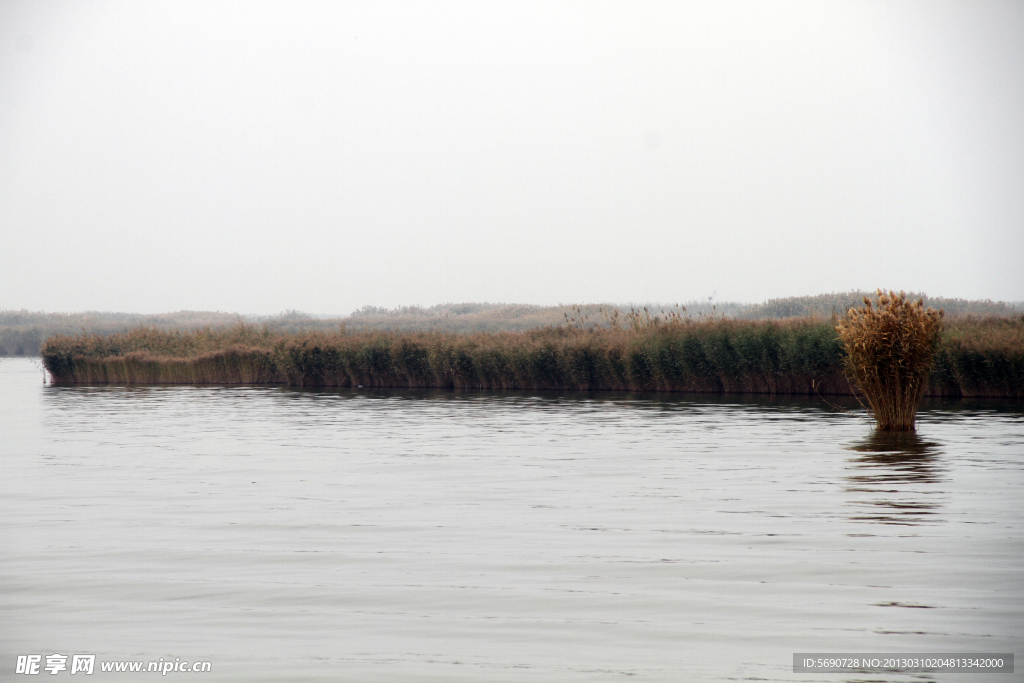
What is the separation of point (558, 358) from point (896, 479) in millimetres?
16981

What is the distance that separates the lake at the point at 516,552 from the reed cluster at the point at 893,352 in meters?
0.54

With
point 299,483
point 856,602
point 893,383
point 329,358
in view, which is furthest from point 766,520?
point 329,358

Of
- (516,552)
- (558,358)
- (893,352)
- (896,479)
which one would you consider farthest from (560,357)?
(516,552)

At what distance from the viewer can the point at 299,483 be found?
11.8 metres

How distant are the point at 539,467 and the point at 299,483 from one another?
2.96 meters

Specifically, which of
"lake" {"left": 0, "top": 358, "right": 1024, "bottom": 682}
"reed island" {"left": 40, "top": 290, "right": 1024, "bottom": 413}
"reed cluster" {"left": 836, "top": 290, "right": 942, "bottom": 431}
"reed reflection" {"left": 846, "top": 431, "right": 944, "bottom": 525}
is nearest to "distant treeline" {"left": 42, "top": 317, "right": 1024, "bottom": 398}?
"reed island" {"left": 40, "top": 290, "right": 1024, "bottom": 413}

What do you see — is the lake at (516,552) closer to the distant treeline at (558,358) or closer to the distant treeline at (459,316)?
the distant treeline at (558,358)

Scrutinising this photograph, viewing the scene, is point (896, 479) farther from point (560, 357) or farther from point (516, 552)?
point (560, 357)

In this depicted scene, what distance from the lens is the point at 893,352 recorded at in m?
15.5

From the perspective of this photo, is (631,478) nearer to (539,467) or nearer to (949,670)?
(539,467)

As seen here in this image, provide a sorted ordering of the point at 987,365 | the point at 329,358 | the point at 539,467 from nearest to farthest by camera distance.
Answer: the point at 539,467 → the point at 987,365 → the point at 329,358

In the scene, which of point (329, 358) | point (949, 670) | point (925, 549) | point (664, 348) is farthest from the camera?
point (329, 358)

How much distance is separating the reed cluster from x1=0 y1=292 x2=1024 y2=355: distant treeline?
91.1 ft

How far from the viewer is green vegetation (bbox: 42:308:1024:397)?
76.6 feet
